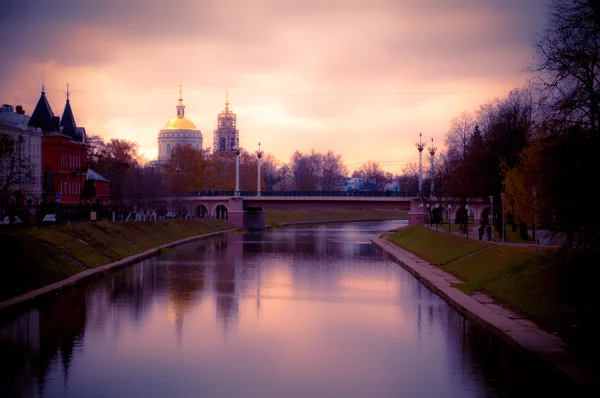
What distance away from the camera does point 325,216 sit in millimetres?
145250

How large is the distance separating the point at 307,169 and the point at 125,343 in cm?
14327

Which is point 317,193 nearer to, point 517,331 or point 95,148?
point 95,148

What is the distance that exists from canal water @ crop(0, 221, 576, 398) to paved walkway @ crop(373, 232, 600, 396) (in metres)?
0.39

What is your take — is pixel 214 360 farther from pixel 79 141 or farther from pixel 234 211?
pixel 234 211

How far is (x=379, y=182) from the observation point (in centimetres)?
19600

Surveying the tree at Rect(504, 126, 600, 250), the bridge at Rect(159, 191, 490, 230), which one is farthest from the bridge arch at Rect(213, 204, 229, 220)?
the tree at Rect(504, 126, 600, 250)

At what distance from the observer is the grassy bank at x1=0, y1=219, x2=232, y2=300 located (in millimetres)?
30109

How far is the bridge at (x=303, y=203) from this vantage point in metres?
91.0

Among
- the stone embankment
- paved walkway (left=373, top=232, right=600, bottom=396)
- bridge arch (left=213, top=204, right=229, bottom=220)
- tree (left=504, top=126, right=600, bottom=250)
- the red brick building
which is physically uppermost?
the red brick building

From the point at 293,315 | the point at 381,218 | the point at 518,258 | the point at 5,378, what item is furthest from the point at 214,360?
the point at 381,218

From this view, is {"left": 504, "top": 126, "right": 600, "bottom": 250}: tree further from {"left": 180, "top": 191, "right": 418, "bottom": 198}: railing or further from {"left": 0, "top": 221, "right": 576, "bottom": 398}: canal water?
{"left": 180, "top": 191, "right": 418, "bottom": 198}: railing

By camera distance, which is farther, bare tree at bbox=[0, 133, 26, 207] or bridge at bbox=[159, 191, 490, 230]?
bridge at bbox=[159, 191, 490, 230]

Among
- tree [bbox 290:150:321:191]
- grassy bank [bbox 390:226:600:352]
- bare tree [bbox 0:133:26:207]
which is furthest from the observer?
tree [bbox 290:150:321:191]

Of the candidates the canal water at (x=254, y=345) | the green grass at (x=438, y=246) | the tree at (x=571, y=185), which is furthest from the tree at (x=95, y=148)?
the tree at (x=571, y=185)
